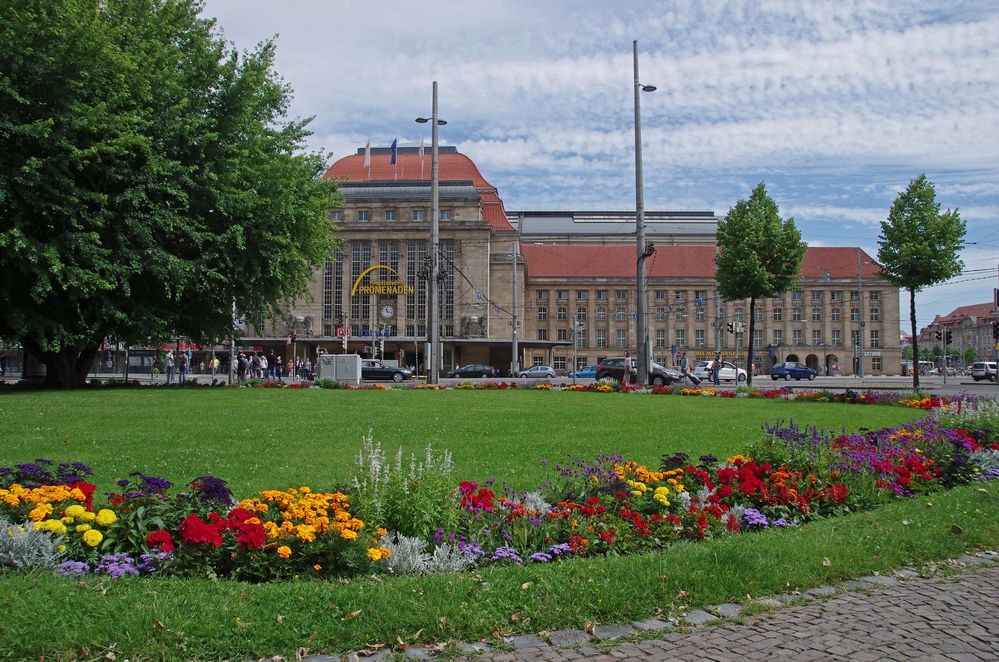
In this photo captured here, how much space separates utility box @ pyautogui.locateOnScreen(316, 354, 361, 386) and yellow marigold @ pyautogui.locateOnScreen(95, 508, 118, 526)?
112ft

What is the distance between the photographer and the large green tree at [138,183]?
23.1 metres

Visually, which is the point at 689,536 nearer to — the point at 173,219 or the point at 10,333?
the point at 173,219

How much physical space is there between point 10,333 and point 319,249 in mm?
11838

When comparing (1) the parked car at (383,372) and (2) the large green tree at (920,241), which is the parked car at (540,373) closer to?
(1) the parked car at (383,372)

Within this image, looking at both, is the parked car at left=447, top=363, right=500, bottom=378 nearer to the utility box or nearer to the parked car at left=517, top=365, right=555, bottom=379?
the parked car at left=517, top=365, right=555, bottom=379

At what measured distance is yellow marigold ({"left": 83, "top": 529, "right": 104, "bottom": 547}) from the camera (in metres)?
5.30

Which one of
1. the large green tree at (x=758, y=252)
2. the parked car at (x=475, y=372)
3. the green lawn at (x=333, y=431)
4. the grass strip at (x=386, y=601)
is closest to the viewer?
the grass strip at (x=386, y=601)

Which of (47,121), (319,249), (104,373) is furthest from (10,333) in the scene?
(104,373)

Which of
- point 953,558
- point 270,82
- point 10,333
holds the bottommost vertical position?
point 953,558

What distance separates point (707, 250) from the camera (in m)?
112

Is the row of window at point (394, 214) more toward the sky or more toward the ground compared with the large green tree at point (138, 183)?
more toward the sky

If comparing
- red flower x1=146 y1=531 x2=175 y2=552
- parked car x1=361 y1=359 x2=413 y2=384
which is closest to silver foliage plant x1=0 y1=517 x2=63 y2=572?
red flower x1=146 y1=531 x2=175 y2=552

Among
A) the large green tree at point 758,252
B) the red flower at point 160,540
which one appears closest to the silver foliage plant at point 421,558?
the red flower at point 160,540

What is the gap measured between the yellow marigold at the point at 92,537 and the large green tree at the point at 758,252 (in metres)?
39.5
